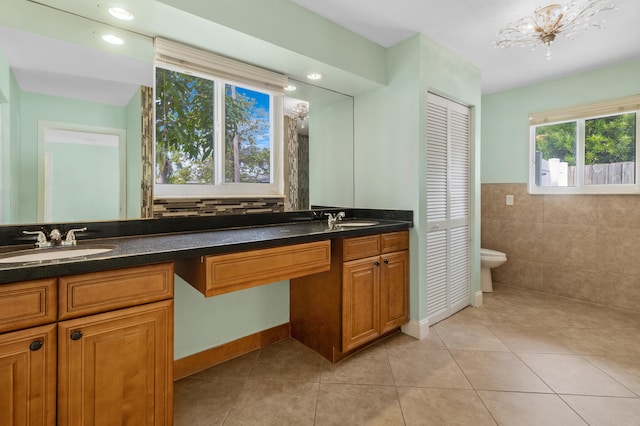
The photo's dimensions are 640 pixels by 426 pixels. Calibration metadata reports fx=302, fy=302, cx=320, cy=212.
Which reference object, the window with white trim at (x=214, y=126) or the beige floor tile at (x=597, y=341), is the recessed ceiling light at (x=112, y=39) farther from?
the beige floor tile at (x=597, y=341)

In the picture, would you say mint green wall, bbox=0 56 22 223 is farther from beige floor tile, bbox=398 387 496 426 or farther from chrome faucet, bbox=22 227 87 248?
beige floor tile, bbox=398 387 496 426

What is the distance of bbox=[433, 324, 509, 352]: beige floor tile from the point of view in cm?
217

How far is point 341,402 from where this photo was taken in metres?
1.60

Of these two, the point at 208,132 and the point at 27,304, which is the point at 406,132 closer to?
the point at 208,132

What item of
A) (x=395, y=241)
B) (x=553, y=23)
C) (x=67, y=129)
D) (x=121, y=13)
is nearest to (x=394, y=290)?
(x=395, y=241)

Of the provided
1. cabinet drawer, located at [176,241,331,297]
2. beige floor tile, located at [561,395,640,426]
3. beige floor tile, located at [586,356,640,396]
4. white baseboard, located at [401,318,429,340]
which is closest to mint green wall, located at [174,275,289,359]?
cabinet drawer, located at [176,241,331,297]

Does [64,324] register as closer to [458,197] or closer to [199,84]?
[199,84]

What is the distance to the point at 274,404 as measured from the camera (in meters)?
1.59

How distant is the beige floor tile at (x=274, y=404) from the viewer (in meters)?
1.47

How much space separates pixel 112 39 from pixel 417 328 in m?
2.70

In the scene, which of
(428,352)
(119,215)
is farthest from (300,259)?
(428,352)

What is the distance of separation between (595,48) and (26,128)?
4.00 metres

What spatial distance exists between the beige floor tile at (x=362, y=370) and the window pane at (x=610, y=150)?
284 centimetres

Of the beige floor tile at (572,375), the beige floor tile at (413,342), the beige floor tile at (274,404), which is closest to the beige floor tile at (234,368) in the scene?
the beige floor tile at (274,404)
